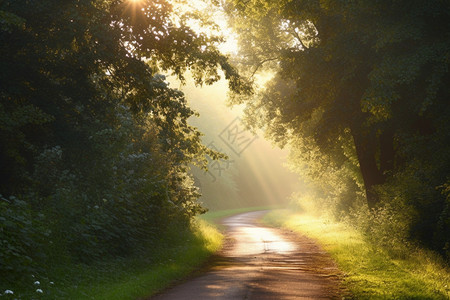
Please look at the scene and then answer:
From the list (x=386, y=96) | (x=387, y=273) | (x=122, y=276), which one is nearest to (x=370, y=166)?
(x=386, y=96)

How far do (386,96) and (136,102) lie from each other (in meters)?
8.19

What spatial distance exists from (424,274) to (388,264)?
1707 mm

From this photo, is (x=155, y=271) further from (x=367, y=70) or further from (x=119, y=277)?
(x=367, y=70)

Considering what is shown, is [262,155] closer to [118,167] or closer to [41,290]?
[118,167]

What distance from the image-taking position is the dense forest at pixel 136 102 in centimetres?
1455

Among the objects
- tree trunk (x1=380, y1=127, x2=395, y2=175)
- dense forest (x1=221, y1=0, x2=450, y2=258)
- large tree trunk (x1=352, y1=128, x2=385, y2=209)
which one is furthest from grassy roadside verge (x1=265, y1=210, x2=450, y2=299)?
tree trunk (x1=380, y1=127, x2=395, y2=175)

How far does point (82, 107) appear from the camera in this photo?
17016mm

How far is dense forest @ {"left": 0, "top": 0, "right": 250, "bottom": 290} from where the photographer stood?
47.1 ft

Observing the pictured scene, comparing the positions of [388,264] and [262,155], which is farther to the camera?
[262,155]

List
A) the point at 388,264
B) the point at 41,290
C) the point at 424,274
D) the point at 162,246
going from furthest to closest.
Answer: the point at 162,246, the point at 388,264, the point at 424,274, the point at 41,290

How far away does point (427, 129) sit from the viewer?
2006cm

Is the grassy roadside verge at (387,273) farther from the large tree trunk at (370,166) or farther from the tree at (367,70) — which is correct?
the tree at (367,70)

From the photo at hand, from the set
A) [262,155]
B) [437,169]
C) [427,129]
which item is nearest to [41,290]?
[437,169]

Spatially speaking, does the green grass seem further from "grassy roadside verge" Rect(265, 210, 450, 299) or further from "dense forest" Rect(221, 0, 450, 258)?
"dense forest" Rect(221, 0, 450, 258)
